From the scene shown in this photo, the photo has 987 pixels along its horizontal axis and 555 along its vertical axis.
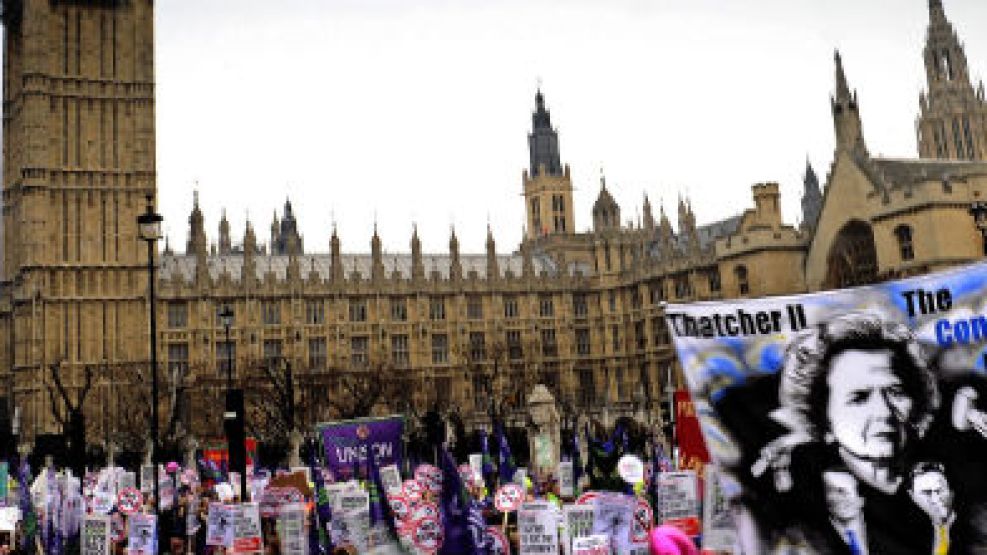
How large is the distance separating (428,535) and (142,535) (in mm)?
5017

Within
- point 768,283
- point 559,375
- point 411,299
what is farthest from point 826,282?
point 411,299

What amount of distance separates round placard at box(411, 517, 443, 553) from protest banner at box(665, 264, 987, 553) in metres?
6.43

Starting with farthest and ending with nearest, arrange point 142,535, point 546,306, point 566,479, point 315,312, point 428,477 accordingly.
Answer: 1. point 546,306
2. point 315,312
3. point 566,479
4. point 428,477
5. point 142,535

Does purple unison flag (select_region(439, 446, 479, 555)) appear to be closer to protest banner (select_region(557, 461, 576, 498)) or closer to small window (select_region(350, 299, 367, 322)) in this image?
protest banner (select_region(557, 461, 576, 498))

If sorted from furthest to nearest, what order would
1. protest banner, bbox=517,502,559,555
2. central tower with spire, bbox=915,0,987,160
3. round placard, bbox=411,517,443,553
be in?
central tower with spire, bbox=915,0,987,160 < round placard, bbox=411,517,443,553 < protest banner, bbox=517,502,559,555

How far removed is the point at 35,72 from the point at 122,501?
178 ft

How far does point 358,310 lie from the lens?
66500mm

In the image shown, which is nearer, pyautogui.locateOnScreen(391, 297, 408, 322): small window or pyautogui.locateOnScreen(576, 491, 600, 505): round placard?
pyautogui.locateOnScreen(576, 491, 600, 505): round placard

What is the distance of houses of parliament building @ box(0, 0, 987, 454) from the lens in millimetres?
54969

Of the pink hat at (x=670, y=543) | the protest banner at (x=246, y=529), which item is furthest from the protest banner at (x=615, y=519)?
the pink hat at (x=670, y=543)

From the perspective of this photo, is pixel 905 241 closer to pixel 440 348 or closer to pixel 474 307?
pixel 474 307

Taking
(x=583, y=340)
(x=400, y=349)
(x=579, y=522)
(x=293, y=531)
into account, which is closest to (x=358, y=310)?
(x=400, y=349)

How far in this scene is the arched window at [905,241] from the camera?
150ft

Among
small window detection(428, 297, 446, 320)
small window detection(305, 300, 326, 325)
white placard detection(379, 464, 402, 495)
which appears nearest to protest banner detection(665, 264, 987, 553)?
white placard detection(379, 464, 402, 495)
